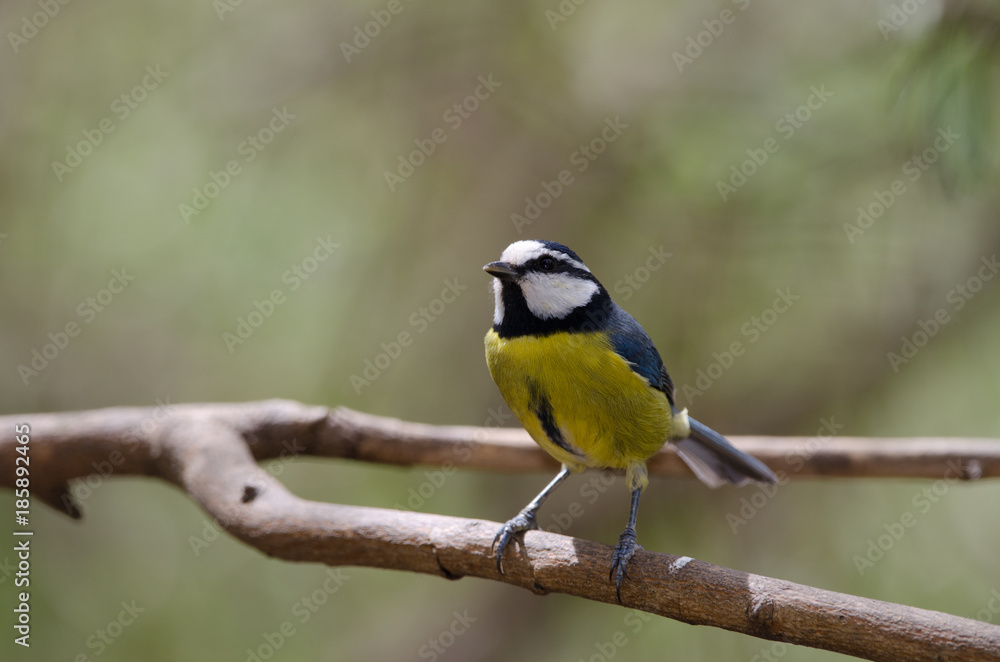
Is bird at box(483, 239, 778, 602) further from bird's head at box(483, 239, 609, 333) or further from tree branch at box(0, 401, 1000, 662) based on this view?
tree branch at box(0, 401, 1000, 662)

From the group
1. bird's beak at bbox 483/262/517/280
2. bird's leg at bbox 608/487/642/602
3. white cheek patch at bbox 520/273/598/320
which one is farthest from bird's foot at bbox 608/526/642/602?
bird's beak at bbox 483/262/517/280

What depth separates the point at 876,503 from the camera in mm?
4344

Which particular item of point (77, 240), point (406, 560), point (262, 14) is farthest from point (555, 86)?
point (406, 560)

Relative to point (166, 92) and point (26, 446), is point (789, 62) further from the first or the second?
point (26, 446)

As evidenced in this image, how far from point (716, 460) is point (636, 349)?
73cm

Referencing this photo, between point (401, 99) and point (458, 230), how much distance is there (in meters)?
0.83

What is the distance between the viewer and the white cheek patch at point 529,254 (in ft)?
7.64

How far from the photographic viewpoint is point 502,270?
2283 millimetres

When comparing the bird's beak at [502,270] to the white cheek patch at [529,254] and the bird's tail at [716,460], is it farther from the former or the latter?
the bird's tail at [716,460]

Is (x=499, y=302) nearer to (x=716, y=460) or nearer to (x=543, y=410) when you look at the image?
(x=543, y=410)

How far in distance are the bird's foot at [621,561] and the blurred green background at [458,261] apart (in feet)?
7.58

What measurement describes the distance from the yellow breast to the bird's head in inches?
2.5

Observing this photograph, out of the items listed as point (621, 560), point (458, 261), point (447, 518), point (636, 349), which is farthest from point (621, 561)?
point (458, 261)

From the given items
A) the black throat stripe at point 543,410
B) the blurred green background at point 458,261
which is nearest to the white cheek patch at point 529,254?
the black throat stripe at point 543,410
